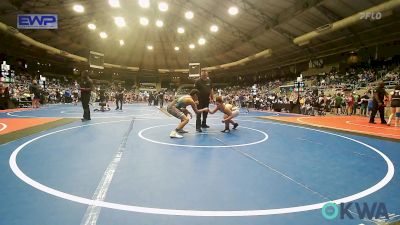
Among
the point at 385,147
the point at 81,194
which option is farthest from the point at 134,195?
the point at 385,147

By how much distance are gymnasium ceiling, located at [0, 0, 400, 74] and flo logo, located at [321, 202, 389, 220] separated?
15.9m

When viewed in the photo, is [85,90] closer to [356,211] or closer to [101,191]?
[101,191]

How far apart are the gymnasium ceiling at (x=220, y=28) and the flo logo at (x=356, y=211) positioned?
52.3 feet

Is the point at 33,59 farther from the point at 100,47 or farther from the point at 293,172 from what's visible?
the point at 293,172

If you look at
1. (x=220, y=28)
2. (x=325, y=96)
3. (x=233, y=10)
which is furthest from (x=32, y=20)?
(x=325, y=96)

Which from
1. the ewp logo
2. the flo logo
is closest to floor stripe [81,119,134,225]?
the flo logo

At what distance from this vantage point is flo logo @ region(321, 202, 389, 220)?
8.73 feet

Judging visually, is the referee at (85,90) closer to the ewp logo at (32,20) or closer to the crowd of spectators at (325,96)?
the crowd of spectators at (325,96)

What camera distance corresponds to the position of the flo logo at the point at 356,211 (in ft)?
8.73

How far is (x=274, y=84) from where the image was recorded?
115 ft

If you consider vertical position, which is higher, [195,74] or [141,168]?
[195,74]

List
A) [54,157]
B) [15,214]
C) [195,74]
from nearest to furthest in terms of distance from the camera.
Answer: [15,214]
[54,157]
[195,74]

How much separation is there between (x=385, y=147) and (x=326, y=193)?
13.0ft

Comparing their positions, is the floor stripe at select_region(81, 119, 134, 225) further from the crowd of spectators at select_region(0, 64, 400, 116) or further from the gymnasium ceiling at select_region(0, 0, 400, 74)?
the gymnasium ceiling at select_region(0, 0, 400, 74)
